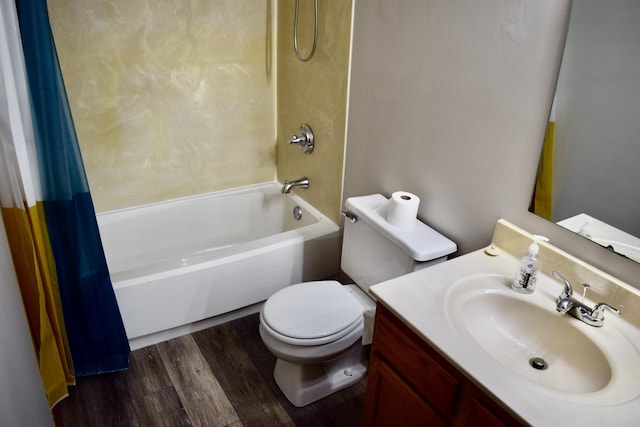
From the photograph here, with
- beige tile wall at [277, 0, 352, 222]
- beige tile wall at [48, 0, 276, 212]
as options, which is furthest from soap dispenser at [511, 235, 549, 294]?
beige tile wall at [48, 0, 276, 212]

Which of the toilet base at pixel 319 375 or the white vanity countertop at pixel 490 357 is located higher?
the white vanity countertop at pixel 490 357

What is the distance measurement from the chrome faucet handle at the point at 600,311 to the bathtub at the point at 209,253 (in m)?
1.42

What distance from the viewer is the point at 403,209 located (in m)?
1.86

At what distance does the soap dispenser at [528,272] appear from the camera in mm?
1469

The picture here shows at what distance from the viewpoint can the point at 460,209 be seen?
6.04 ft

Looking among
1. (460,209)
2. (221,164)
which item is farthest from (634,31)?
(221,164)

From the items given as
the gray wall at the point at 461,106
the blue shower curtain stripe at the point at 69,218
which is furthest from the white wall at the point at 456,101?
the blue shower curtain stripe at the point at 69,218

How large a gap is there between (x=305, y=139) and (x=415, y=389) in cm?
158

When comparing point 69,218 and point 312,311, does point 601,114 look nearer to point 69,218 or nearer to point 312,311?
point 312,311

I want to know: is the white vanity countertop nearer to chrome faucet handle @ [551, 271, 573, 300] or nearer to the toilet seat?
chrome faucet handle @ [551, 271, 573, 300]

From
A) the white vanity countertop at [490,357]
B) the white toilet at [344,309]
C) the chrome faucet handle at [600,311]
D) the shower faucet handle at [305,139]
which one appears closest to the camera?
the white vanity countertop at [490,357]

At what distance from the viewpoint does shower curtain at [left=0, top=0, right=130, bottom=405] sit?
1.59 m

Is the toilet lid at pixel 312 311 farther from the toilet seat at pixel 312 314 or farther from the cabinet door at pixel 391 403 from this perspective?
the cabinet door at pixel 391 403

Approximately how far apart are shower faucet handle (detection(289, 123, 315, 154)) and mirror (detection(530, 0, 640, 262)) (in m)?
1.36
